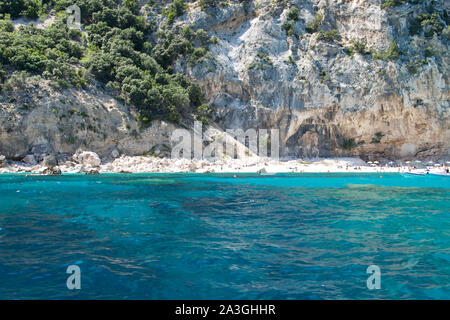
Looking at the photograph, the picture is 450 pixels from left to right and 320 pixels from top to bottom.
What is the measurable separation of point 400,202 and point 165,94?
32.7 metres

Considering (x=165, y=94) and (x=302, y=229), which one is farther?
(x=165, y=94)

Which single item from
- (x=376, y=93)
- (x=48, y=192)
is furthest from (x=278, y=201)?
(x=376, y=93)

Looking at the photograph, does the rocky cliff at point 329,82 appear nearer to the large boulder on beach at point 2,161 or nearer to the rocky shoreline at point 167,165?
the rocky shoreline at point 167,165

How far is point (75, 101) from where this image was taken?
36.9m

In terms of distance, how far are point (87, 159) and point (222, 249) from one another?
101ft

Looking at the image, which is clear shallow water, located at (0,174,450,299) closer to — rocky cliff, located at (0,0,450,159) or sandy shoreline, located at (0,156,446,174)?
sandy shoreline, located at (0,156,446,174)

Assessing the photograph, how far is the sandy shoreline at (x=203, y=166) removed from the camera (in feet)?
106

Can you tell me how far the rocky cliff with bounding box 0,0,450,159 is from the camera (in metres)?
42.1

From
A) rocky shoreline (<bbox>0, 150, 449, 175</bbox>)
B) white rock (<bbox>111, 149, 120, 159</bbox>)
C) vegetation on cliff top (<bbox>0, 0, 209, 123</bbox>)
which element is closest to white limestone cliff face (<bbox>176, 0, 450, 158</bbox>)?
rocky shoreline (<bbox>0, 150, 449, 175</bbox>)

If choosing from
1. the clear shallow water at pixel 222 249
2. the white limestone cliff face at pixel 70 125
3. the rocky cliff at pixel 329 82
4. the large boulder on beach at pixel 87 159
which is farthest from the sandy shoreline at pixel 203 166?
the clear shallow water at pixel 222 249

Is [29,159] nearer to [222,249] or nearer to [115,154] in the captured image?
[115,154]

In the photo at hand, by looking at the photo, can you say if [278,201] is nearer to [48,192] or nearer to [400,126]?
[48,192]

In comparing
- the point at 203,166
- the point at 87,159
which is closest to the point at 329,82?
the point at 203,166

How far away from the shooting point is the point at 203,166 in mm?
37844
